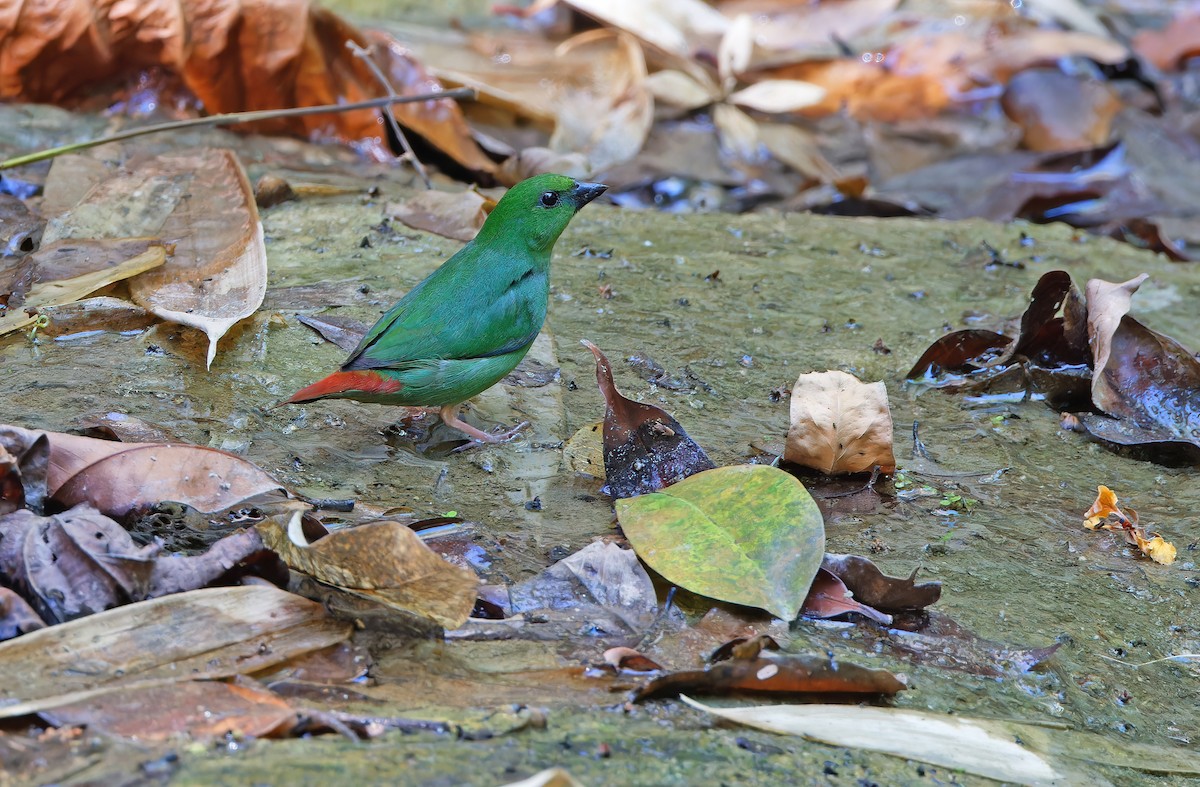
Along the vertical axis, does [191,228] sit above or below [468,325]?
above

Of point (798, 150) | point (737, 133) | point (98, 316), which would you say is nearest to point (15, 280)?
point (98, 316)

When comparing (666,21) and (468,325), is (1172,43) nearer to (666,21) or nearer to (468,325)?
(666,21)

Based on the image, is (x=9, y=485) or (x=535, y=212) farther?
(x=535, y=212)

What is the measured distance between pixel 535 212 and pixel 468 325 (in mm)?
609

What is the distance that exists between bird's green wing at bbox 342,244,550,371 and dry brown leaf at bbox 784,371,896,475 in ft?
3.09

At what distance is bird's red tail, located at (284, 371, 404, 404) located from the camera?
328cm

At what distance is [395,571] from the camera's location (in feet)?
7.93

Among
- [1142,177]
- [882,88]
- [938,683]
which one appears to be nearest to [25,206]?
[938,683]

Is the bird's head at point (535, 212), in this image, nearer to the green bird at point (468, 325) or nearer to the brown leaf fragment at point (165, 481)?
the green bird at point (468, 325)

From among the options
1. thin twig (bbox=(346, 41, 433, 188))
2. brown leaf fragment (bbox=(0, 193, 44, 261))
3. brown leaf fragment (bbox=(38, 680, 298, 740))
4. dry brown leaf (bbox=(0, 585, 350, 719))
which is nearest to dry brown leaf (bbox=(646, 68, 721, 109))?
thin twig (bbox=(346, 41, 433, 188))

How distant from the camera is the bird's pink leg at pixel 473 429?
360 centimetres

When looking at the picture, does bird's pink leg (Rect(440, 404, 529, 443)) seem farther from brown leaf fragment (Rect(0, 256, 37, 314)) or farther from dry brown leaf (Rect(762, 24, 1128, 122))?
Result: dry brown leaf (Rect(762, 24, 1128, 122))

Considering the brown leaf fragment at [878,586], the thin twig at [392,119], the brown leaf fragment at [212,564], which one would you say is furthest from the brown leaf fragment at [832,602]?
the thin twig at [392,119]

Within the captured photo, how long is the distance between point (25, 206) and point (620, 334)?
2284 millimetres
